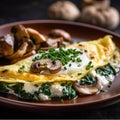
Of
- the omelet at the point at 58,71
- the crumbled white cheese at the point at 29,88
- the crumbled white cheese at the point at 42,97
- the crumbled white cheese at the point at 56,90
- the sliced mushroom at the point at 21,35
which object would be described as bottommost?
the crumbled white cheese at the point at 42,97

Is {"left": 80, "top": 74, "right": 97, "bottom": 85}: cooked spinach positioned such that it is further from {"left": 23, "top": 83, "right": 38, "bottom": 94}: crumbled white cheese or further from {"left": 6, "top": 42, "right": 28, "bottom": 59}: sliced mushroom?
{"left": 6, "top": 42, "right": 28, "bottom": 59}: sliced mushroom

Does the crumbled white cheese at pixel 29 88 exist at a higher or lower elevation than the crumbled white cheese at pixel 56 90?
higher

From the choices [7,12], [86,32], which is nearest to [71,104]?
[86,32]

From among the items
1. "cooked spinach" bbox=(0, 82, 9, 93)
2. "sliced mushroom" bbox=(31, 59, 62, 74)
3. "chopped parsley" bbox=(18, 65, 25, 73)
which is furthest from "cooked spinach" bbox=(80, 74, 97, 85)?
"cooked spinach" bbox=(0, 82, 9, 93)

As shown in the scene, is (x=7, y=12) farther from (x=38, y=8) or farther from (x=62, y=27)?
(x=62, y=27)

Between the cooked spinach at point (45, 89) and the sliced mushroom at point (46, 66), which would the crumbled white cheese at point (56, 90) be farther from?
the sliced mushroom at point (46, 66)

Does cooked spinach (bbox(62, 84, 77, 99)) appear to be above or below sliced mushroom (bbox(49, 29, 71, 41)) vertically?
below

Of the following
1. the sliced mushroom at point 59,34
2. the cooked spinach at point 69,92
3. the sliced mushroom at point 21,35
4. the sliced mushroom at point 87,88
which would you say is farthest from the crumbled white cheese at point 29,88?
the sliced mushroom at point 59,34
